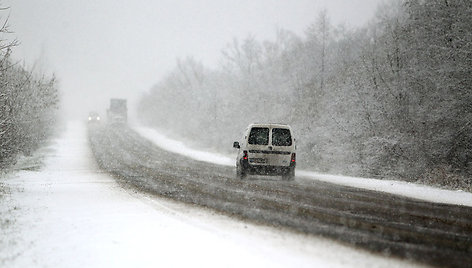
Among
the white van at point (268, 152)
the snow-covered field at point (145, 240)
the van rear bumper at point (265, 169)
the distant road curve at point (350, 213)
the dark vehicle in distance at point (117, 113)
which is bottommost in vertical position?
the snow-covered field at point (145, 240)

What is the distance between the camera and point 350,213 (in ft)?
26.3

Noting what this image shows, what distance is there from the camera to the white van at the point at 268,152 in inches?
545

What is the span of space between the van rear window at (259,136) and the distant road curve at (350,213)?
5.37ft

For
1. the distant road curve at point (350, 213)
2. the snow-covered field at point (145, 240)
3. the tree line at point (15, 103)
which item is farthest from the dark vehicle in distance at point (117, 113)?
the snow-covered field at point (145, 240)

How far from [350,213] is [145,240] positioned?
4.31 meters

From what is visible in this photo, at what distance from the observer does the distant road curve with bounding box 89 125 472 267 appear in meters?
5.52

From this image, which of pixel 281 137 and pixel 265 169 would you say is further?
pixel 281 137

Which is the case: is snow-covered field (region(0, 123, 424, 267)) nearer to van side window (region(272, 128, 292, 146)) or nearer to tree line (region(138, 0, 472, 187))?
van side window (region(272, 128, 292, 146))

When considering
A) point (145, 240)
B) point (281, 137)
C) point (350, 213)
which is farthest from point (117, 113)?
point (145, 240)

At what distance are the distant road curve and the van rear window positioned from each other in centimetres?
164

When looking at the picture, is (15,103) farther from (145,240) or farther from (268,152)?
(145,240)

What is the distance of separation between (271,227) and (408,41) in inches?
576

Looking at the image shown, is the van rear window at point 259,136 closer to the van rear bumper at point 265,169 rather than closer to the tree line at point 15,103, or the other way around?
the van rear bumper at point 265,169

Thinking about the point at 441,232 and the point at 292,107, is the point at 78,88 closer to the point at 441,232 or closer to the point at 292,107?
the point at 292,107
